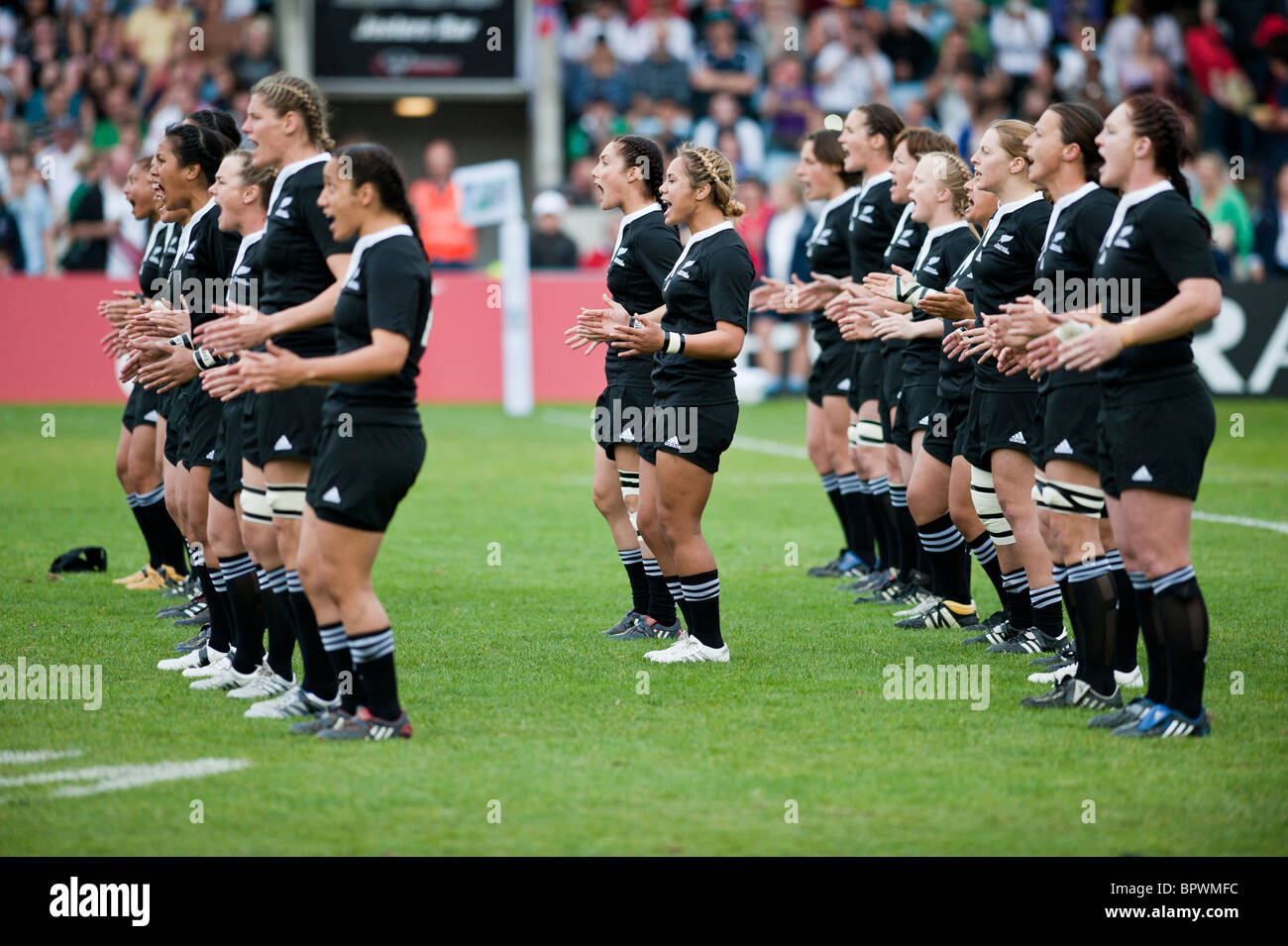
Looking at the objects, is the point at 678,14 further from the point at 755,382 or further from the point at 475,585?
the point at 475,585

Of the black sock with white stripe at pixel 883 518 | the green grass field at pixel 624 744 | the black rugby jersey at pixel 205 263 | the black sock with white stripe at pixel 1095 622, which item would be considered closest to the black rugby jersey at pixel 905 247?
the black sock with white stripe at pixel 883 518

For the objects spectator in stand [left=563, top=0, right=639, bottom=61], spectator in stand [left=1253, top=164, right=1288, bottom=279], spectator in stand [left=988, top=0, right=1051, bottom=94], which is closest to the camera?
spectator in stand [left=1253, top=164, right=1288, bottom=279]

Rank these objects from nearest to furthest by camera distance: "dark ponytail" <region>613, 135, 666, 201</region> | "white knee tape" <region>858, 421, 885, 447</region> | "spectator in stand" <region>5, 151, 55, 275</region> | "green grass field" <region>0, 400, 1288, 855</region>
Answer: "green grass field" <region>0, 400, 1288, 855</region> < "dark ponytail" <region>613, 135, 666, 201</region> < "white knee tape" <region>858, 421, 885, 447</region> < "spectator in stand" <region>5, 151, 55, 275</region>

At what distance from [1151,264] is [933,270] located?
2460 millimetres

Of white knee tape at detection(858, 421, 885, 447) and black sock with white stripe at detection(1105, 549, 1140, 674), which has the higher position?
white knee tape at detection(858, 421, 885, 447)

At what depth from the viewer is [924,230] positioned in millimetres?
8992

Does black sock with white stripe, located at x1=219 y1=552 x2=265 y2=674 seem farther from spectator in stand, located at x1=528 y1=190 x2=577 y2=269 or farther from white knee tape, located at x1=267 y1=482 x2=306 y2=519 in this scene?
spectator in stand, located at x1=528 y1=190 x2=577 y2=269

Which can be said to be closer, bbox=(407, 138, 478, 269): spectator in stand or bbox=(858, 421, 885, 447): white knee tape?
bbox=(858, 421, 885, 447): white knee tape

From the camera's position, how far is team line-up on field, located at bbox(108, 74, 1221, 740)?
5660 mm

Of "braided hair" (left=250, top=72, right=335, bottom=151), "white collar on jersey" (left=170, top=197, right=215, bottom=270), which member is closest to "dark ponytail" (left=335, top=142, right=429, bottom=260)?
"braided hair" (left=250, top=72, right=335, bottom=151)

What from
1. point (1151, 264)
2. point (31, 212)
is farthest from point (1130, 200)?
point (31, 212)

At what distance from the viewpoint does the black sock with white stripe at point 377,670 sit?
5711 mm

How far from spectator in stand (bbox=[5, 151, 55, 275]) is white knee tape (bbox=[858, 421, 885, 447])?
1365 centimetres
